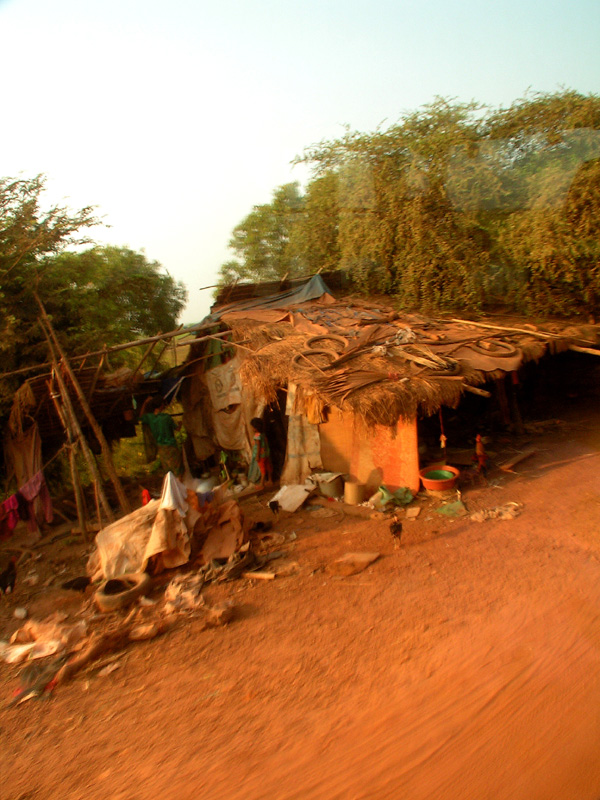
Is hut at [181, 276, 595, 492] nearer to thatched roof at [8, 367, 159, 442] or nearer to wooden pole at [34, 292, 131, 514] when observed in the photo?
thatched roof at [8, 367, 159, 442]

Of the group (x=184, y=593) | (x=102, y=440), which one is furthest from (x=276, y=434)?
(x=184, y=593)

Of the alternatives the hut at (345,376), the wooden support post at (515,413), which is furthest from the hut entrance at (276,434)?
A: the wooden support post at (515,413)

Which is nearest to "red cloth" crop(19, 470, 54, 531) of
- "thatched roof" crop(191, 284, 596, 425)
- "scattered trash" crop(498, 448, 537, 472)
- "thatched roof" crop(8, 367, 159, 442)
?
"thatched roof" crop(8, 367, 159, 442)

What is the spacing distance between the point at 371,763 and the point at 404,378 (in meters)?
5.47

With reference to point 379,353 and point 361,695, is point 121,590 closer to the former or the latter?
point 361,695

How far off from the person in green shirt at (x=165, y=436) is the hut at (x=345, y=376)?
3.22ft

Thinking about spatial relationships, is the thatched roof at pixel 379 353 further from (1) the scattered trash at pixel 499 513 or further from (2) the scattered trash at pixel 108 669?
(2) the scattered trash at pixel 108 669

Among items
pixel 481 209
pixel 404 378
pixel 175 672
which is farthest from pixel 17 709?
pixel 481 209

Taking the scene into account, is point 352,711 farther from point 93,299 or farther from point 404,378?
point 93,299

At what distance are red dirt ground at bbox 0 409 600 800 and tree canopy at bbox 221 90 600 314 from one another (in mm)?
7276

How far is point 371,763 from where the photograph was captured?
343cm

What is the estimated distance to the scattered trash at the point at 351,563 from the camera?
6.11 metres

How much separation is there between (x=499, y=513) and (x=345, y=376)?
3.02 meters

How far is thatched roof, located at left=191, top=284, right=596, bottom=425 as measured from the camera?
7734mm
